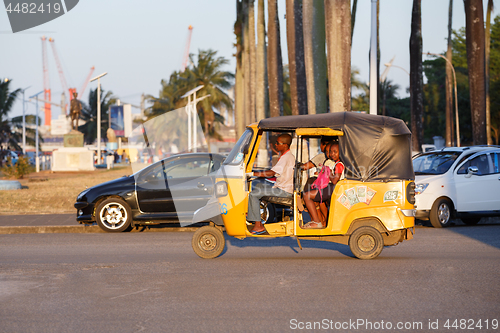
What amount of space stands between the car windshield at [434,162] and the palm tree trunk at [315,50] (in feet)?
22.6

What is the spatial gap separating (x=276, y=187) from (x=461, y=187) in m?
6.24

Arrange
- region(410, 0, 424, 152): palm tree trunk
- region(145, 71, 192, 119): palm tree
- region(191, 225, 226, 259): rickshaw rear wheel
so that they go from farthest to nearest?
region(145, 71, 192, 119): palm tree < region(410, 0, 424, 152): palm tree trunk < region(191, 225, 226, 259): rickshaw rear wheel

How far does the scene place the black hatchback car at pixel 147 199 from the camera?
1252cm

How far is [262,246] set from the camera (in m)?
10.2

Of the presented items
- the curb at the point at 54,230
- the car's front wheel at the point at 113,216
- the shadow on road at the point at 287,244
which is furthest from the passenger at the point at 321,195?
the car's front wheel at the point at 113,216

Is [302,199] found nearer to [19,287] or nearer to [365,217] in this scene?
[365,217]

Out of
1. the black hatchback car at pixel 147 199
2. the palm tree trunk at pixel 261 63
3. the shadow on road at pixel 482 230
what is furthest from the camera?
the palm tree trunk at pixel 261 63

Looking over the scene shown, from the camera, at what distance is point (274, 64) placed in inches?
1144

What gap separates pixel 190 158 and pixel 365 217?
5.34 metres

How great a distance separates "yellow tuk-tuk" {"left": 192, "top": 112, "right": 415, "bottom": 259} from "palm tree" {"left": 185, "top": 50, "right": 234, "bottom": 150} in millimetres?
60191

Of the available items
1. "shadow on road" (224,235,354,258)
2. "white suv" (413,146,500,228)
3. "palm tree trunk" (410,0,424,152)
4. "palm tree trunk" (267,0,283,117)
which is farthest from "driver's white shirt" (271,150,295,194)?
"palm tree trunk" (410,0,424,152)

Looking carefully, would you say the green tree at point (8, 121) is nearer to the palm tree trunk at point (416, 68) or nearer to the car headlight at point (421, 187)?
the palm tree trunk at point (416, 68)

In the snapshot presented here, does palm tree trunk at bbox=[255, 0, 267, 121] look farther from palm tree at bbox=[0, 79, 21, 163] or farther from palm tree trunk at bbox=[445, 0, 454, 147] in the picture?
palm tree at bbox=[0, 79, 21, 163]

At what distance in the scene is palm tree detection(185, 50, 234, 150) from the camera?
6900 cm
